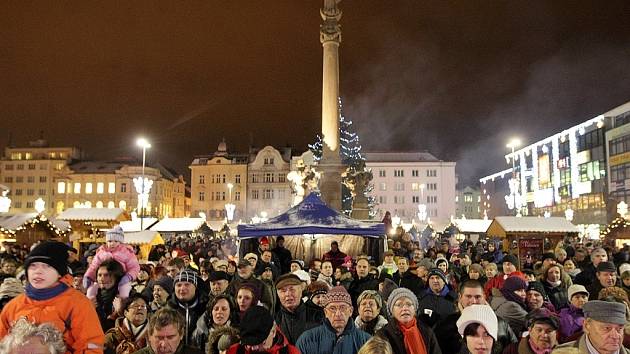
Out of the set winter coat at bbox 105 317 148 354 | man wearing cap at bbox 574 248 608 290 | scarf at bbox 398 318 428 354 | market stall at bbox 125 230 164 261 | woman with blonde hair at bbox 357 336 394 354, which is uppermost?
market stall at bbox 125 230 164 261

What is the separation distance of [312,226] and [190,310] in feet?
35.6

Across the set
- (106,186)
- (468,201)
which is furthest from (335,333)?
(468,201)

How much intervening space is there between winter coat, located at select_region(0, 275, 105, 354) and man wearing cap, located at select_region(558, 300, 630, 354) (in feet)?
11.8

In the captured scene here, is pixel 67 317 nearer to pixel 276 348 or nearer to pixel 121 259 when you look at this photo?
pixel 276 348

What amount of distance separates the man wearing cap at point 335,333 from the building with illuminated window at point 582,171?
4381 centimetres

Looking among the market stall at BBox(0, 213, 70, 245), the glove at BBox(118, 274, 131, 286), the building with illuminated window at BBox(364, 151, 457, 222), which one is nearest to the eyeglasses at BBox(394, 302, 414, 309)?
the glove at BBox(118, 274, 131, 286)

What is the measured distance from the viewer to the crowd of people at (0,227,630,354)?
4.32 m

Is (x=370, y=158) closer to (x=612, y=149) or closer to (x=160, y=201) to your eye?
(x=160, y=201)

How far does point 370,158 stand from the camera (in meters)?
98.4

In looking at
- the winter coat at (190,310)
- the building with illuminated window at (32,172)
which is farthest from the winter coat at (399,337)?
the building with illuminated window at (32,172)

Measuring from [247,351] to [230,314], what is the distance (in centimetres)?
191

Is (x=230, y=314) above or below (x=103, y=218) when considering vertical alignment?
below

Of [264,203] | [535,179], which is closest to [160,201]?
[264,203]

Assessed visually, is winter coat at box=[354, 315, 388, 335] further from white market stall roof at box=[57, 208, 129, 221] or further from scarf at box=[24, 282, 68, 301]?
white market stall roof at box=[57, 208, 129, 221]
